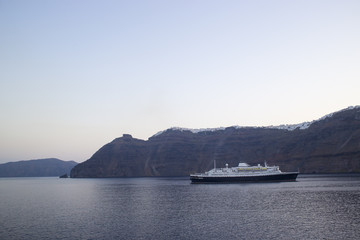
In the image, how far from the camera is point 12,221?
49.5m

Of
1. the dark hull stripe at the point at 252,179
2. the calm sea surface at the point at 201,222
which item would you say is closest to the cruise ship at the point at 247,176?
the dark hull stripe at the point at 252,179

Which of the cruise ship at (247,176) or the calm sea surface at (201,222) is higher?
the cruise ship at (247,176)

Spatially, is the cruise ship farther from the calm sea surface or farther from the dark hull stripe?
the calm sea surface

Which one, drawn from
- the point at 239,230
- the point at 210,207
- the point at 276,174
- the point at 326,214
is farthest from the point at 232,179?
the point at 239,230

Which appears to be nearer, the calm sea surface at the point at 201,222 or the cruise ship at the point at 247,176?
the calm sea surface at the point at 201,222

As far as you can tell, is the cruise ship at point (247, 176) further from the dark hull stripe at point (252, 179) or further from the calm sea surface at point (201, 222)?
the calm sea surface at point (201, 222)

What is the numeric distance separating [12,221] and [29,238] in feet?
47.6

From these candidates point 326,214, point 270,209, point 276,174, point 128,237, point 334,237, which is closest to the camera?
point 334,237

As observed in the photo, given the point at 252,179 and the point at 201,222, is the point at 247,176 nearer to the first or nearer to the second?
the point at 252,179

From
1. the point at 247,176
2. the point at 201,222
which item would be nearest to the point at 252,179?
the point at 247,176

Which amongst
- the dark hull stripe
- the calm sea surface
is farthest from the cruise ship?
the calm sea surface

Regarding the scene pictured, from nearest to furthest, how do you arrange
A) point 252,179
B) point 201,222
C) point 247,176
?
1. point 201,222
2. point 247,176
3. point 252,179

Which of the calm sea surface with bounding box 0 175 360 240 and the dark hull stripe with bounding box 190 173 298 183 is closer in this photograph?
the calm sea surface with bounding box 0 175 360 240

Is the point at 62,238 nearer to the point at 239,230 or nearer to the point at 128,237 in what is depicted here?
the point at 128,237
